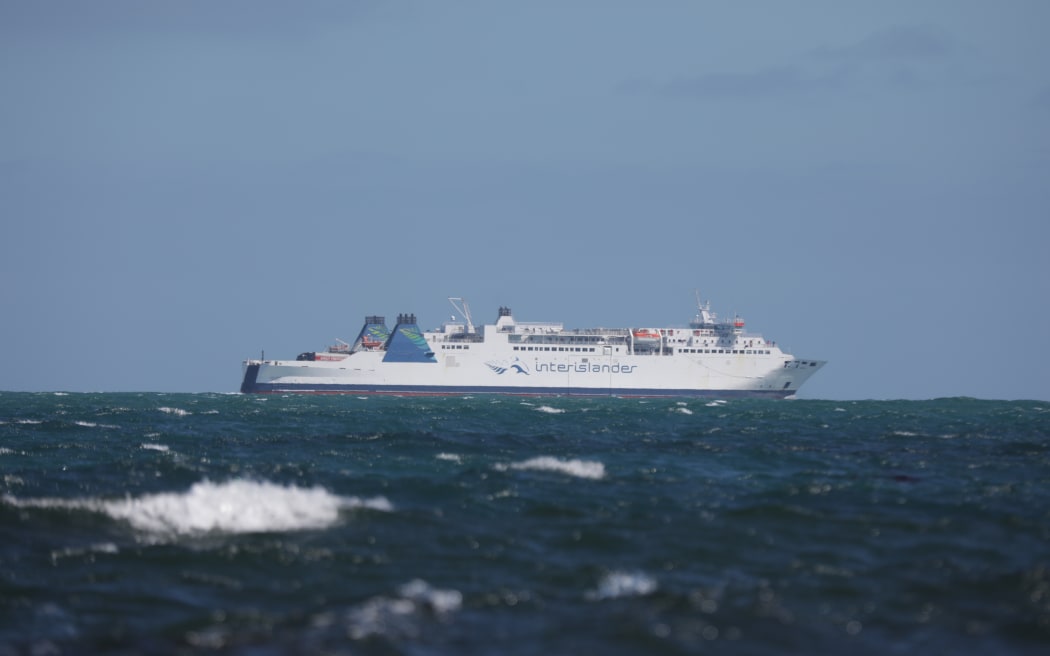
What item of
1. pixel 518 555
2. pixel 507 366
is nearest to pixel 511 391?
Result: pixel 507 366

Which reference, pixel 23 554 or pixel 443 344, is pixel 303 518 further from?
pixel 443 344

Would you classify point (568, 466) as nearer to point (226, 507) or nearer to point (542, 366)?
point (226, 507)

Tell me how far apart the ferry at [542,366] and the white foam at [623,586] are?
110 m

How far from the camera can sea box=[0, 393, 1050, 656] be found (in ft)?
37.6

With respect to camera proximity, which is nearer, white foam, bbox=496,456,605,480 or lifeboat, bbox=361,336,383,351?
white foam, bbox=496,456,605,480

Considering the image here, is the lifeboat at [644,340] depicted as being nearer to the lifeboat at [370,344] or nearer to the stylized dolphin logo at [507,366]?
the stylized dolphin logo at [507,366]

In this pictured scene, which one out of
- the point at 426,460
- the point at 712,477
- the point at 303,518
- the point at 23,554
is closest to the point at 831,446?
the point at 712,477

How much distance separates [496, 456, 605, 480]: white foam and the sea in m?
0.15

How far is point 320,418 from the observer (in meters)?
53.4

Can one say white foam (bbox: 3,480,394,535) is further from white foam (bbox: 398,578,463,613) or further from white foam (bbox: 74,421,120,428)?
white foam (bbox: 74,421,120,428)

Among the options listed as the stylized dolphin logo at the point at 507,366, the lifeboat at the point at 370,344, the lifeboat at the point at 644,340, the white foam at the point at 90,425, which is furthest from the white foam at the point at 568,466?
the lifeboat at the point at 370,344

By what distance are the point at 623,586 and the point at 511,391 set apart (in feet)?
365

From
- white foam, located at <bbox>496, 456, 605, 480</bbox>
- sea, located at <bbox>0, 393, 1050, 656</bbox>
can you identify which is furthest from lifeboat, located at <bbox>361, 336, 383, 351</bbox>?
white foam, located at <bbox>496, 456, 605, 480</bbox>

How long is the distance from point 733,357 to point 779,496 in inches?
4266
